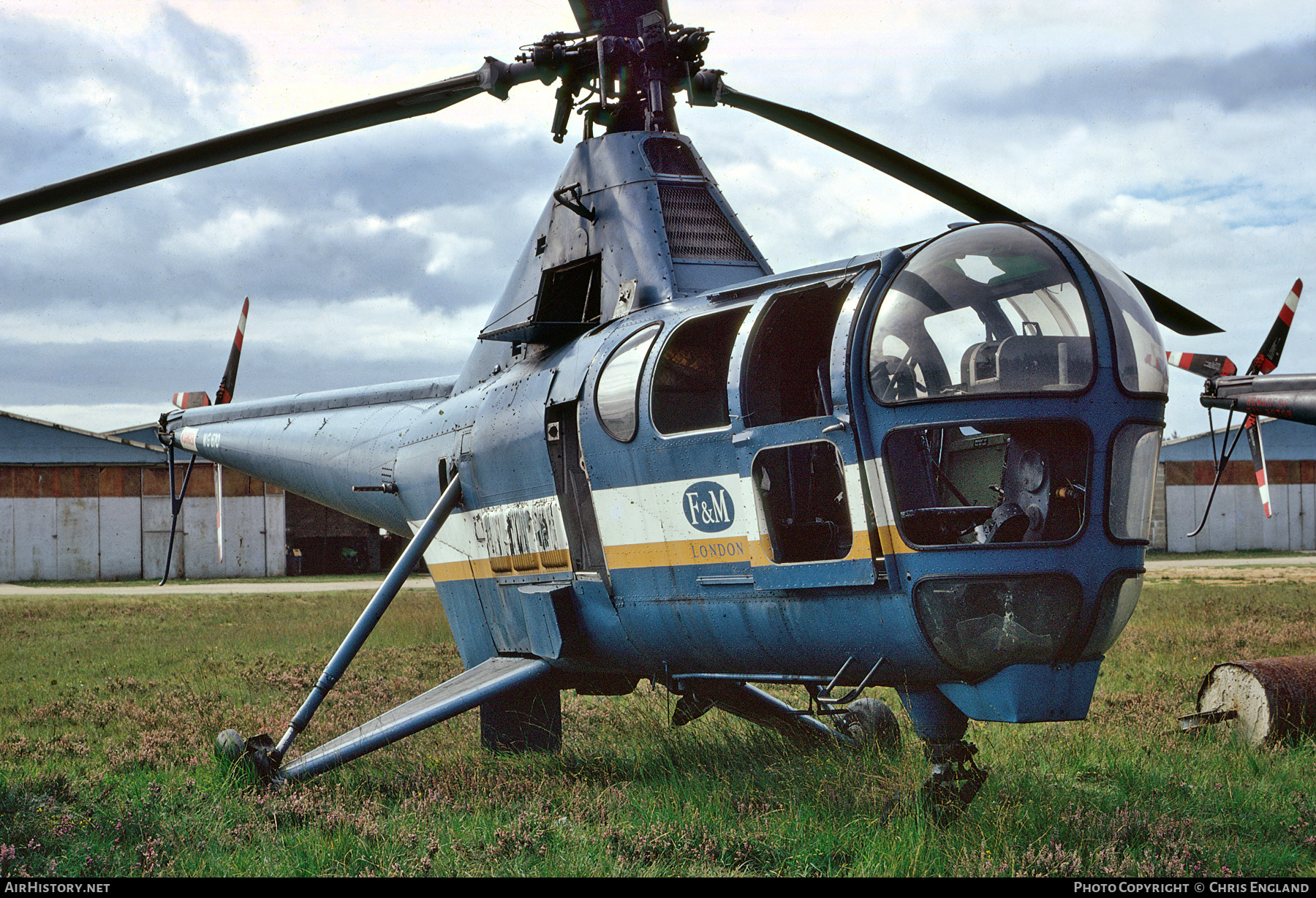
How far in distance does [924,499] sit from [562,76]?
4.64 metres

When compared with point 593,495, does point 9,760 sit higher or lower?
lower

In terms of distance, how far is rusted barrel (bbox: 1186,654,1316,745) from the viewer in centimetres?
815

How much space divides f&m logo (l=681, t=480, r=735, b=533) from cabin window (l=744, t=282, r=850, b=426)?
493 mm

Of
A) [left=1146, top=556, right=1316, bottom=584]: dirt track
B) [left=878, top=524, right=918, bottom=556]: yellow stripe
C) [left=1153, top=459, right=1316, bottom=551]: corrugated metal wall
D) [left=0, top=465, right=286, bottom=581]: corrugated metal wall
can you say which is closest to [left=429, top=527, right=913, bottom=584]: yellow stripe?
[left=878, top=524, right=918, bottom=556]: yellow stripe

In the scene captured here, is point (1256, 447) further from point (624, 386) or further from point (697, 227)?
point (624, 386)

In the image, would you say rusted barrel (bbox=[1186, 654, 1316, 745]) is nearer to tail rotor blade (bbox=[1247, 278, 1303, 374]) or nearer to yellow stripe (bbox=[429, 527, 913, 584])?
yellow stripe (bbox=[429, 527, 913, 584])

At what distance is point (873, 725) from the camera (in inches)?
310

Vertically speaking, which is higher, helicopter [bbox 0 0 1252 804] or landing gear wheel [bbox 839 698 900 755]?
helicopter [bbox 0 0 1252 804]

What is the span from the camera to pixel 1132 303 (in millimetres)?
5414

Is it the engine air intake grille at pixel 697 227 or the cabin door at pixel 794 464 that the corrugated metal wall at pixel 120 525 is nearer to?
the engine air intake grille at pixel 697 227

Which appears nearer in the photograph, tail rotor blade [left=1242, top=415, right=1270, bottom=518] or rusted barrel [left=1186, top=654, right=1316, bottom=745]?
rusted barrel [left=1186, top=654, right=1316, bottom=745]

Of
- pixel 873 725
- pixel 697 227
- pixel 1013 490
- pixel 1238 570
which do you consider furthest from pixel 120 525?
pixel 1013 490

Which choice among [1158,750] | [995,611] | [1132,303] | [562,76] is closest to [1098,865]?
[995,611]

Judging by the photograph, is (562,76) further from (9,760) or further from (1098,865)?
(9,760)
